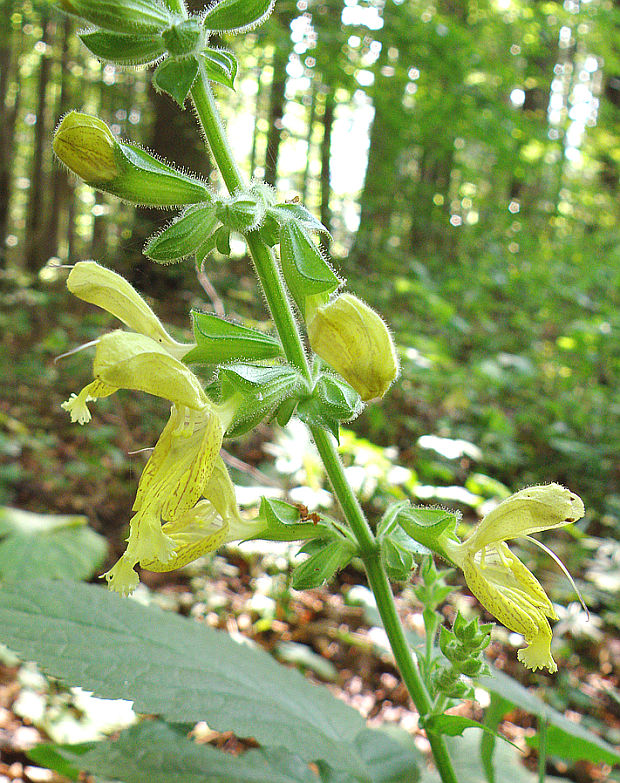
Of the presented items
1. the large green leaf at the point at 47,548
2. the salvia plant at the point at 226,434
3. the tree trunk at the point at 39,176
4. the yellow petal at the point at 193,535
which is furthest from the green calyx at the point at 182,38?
the tree trunk at the point at 39,176

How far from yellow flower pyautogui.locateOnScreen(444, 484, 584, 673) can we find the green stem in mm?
134

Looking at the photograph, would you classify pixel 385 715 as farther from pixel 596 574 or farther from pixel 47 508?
pixel 47 508

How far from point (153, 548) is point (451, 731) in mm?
517

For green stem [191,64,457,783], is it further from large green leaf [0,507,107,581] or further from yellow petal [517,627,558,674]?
large green leaf [0,507,107,581]

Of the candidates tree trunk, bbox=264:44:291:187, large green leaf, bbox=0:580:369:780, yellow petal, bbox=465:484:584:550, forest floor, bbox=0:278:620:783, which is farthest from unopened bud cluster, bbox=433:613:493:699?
tree trunk, bbox=264:44:291:187

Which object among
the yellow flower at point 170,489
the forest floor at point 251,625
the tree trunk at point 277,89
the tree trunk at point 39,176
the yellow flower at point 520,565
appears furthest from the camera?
the tree trunk at point 39,176

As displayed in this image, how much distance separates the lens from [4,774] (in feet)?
6.54

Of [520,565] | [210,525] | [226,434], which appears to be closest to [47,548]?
[210,525]

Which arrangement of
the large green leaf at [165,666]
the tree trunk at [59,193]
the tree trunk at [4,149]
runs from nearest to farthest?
the large green leaf at [165,666] → the tree trunk at [4,149] → the tree trunk at [59,193]

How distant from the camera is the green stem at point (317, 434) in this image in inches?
35.1

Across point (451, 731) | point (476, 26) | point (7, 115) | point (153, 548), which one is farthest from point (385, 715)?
point (7, 115)

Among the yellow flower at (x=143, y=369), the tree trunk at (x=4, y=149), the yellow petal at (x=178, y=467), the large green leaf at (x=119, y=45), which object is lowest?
the yellow petal at (x=178, y=467)

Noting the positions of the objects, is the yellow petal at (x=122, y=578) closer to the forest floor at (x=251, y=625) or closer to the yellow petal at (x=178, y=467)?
the yellow petal at (x=178, y=467)

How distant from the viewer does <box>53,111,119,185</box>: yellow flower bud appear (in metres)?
0.86
